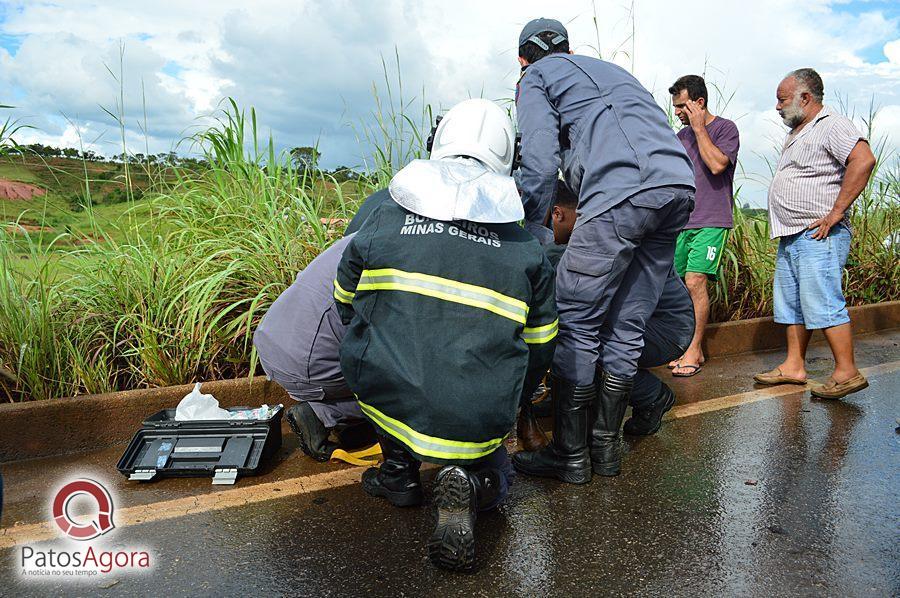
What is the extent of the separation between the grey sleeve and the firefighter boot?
988 millimetres

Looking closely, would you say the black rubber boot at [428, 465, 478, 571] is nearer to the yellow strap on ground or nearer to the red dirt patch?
the yellow strap on ground

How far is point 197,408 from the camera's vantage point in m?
3.39

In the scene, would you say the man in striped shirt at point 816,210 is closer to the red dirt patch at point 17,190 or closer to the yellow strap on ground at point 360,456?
the yellow strap on ground at point 360,456

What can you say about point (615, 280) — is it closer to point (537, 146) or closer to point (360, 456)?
point (537, 146)

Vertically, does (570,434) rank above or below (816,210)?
below

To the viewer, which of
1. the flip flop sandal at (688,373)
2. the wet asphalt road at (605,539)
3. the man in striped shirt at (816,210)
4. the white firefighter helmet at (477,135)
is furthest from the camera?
the flip flop sandal at (688,373)

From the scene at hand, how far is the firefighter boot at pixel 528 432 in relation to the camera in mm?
3541

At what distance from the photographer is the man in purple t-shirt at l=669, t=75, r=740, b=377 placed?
511 cm

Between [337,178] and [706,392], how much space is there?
2956 mm

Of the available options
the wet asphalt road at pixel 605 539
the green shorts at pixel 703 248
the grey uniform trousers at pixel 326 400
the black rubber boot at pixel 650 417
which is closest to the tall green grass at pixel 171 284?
the grey uniform trousers at pixel 326 400

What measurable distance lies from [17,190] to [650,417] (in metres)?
3.90

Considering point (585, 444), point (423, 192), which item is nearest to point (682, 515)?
point (585, 444)

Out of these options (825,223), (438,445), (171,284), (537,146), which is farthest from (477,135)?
(825,223)

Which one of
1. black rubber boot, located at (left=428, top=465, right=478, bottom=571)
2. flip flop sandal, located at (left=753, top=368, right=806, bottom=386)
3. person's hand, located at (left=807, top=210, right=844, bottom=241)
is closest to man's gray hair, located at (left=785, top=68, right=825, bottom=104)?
person's hand, located at (left=807, top=210, right=844, bottom=241)
